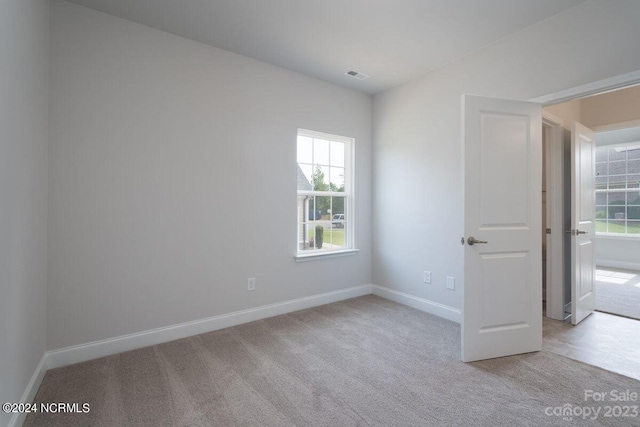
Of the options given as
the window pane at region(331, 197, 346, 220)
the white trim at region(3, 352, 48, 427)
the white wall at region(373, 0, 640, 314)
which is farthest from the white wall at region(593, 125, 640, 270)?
the white trim at region(3, 352, 48, 427)

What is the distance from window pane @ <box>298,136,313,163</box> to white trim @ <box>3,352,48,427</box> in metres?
2.83

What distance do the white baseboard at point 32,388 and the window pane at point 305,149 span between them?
2.83 meters

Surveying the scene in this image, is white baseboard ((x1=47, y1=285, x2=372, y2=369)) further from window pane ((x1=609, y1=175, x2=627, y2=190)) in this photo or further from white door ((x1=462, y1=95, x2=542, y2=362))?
window pane ((x1=609, y1=175, x2=627, y2=190))

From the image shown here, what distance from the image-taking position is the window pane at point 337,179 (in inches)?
155

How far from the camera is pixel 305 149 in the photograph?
→ 3678 millimetres

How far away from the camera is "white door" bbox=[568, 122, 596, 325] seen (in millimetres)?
3068

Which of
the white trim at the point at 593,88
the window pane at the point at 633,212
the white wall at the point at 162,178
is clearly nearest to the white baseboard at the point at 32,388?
the white wall at the point at 162,178

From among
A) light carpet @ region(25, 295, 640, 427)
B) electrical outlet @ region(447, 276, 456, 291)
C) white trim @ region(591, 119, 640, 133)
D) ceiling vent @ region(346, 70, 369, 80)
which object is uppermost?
ceiling vent @ region(346, 70, 369, 80)

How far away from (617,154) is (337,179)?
20.5ft

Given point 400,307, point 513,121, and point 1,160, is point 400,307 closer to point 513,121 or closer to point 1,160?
point 513,121

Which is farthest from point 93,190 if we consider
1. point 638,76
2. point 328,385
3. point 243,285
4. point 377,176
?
point 638,76

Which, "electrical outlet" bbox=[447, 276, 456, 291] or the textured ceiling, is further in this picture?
"electrical outlet" bbox=[447, 276, 456, 291]

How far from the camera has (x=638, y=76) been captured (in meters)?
2.12

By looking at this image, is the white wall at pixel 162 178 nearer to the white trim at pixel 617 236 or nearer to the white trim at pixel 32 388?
the white trim at pixel 32 388
